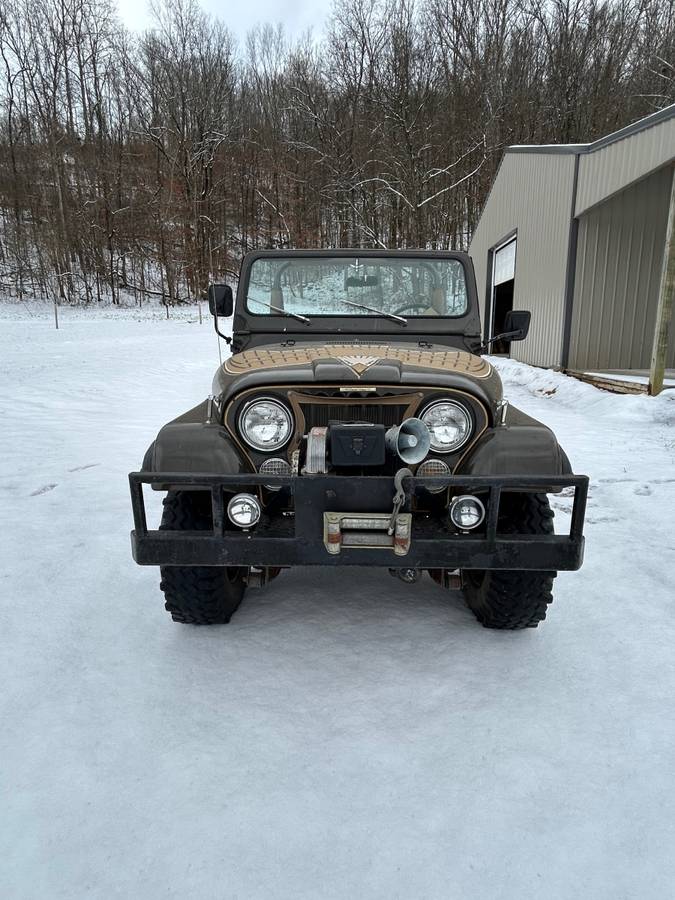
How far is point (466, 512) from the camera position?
2057 millimetres

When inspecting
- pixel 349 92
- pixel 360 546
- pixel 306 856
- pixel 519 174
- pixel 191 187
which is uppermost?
pixel 349 92

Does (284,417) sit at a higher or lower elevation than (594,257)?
lower

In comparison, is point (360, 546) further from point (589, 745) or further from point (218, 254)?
point (218, 254)

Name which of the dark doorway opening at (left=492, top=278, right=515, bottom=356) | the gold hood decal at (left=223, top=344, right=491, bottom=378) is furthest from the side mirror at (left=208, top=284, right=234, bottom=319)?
the dark doorway opening at (left=492, top=278, right=515, bottom=356)

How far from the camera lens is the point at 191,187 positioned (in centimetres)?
2847

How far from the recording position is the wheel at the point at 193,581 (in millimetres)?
2270

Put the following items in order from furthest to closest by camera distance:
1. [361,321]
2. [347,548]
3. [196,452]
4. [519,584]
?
[361,321] → [519,584] → [196,452] → [347,548]

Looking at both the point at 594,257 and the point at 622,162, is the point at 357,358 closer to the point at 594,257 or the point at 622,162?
the point at 622,162

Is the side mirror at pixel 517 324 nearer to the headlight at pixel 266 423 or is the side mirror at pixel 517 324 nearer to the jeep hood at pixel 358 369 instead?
the jeep hood at pixel 358 369

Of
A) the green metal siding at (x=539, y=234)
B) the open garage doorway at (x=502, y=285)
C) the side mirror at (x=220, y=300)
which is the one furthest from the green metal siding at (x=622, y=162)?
the side mirror at (x=220, y=300)

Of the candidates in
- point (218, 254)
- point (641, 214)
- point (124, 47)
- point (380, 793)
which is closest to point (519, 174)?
point (641, 214)

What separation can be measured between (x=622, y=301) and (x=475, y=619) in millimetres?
9029

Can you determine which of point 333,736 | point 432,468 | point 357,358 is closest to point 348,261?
point 357,358

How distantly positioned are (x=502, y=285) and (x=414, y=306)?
12.2 meters
